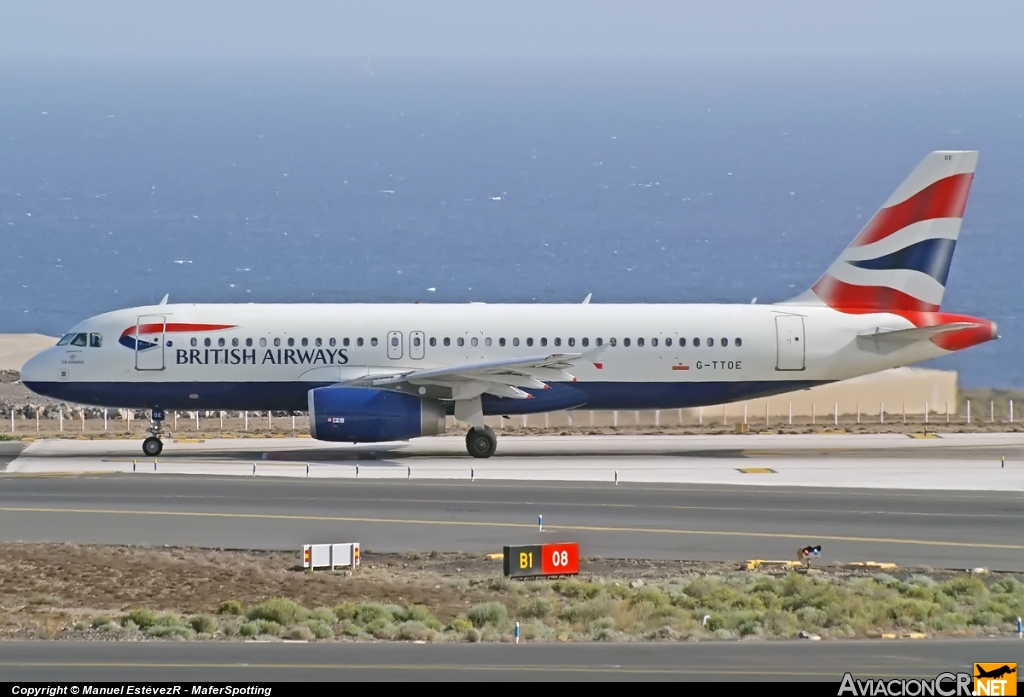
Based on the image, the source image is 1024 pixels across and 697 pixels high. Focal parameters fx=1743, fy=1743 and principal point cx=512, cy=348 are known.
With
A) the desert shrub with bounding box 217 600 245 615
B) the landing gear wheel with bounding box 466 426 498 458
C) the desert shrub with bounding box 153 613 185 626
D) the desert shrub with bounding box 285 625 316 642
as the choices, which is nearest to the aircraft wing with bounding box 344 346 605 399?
the landing gear wheel with bounding box 466 426 498 458

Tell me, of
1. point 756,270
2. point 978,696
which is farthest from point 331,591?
point 756,270

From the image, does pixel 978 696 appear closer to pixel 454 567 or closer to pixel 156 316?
pixel 454 567

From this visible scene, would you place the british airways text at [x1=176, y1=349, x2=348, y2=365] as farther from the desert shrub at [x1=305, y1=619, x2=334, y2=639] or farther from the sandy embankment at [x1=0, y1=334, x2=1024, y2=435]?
the desert shrub at [x1=305, y1=619, x2=334, y2=639]

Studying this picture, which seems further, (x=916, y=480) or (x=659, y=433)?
(x=659, y=433)

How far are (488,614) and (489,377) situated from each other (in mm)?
18908

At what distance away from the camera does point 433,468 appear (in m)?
44.3

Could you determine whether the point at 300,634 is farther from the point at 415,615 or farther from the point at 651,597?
the point at 651,597

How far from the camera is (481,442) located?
46.2 meters

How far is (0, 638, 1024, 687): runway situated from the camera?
20.9 metres

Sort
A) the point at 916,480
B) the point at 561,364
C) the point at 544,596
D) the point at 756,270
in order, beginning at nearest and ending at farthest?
1. the point at 544,596
2. the point at 916,480
3. the point at 561,364
4. the point at 756,270

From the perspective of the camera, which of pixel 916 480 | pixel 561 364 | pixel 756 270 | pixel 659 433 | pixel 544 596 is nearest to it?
pixel 544 596

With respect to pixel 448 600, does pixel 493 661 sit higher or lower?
lower

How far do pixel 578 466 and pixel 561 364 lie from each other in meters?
2.66

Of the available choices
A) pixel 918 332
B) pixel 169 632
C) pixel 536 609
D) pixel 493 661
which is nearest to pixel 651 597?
pixel 536 609
